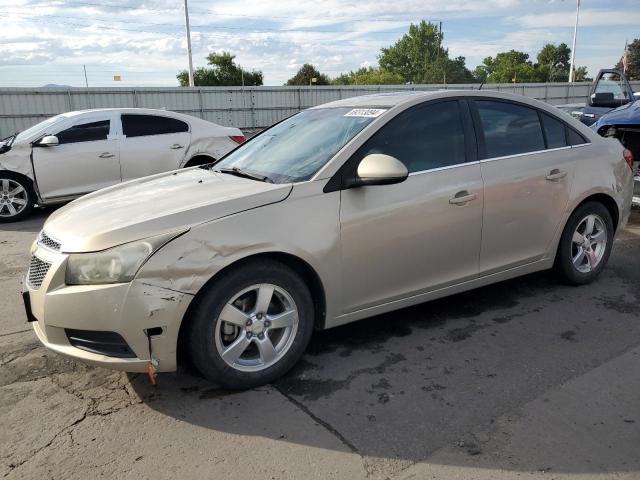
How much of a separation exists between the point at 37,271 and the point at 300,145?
1809 millimetres

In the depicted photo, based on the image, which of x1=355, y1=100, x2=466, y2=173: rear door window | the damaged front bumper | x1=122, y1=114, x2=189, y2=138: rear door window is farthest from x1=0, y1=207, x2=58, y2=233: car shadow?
x1=355, y1=100, x2=466, y2=173: rear door window

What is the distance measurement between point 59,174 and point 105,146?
2.59 ft

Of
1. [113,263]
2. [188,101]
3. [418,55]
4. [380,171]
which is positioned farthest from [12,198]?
[418,55]

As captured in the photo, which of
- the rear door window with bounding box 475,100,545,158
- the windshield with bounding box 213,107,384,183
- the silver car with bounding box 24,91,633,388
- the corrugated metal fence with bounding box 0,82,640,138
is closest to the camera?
the silver car with bounding box 24,91,633,388

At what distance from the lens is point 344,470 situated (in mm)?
2480

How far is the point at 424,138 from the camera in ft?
12.4

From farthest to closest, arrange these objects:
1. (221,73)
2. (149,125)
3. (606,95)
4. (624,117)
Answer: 1. (221,73)
2. (606,95)
3. (149,125)
4. (624,117)

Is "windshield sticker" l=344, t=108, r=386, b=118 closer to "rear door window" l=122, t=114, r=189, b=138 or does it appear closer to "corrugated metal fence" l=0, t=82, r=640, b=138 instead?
"rear door window" l=122, t=114, r=189, b=138

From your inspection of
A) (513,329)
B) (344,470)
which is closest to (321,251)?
(344,470)

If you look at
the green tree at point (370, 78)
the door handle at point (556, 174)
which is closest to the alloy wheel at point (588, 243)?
the door handle at point (556, 174)

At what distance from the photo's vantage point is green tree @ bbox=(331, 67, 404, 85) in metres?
95.8

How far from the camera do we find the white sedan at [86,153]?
815 cm

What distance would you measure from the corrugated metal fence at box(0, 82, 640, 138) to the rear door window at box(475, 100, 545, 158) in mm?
14154

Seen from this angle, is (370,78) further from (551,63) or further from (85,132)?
(85,132)
